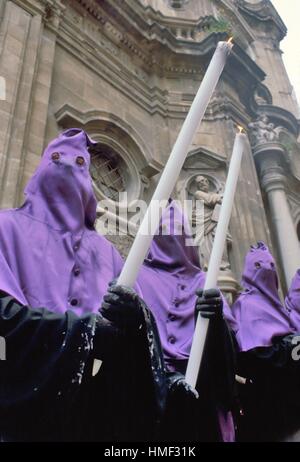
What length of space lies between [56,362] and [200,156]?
6.96 m

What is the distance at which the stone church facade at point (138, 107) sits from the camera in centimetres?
557

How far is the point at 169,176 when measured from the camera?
1.56 m

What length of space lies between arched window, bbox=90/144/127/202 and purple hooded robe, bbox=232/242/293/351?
349cm

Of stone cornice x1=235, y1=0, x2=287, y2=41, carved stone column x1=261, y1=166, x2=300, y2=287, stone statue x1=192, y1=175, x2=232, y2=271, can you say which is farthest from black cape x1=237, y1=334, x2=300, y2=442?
stone cornice x1=235, y1=0, x2=287, y2=41

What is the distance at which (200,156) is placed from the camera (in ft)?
26.5

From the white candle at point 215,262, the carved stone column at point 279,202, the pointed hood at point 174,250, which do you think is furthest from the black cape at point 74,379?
the carved stone column at point 279,202

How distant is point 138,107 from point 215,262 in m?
6.86

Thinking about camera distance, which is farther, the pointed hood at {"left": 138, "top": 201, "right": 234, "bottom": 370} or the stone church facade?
the stone church facade

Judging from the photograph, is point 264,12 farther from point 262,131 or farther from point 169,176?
point 169,176

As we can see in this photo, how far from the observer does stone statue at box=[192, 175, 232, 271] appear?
22.0 feet

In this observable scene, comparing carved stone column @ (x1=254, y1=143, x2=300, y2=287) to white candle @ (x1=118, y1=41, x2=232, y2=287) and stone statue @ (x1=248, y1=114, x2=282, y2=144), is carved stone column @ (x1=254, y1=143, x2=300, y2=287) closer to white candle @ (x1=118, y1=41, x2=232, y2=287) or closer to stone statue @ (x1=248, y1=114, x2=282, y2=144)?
stone statue @ (x1=248, y1=114, x2=282, y2=144)

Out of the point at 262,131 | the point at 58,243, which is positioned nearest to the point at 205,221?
the point at 262,131

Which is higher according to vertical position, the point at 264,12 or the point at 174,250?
the point at 264,12

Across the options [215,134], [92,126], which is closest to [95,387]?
[92,126]
